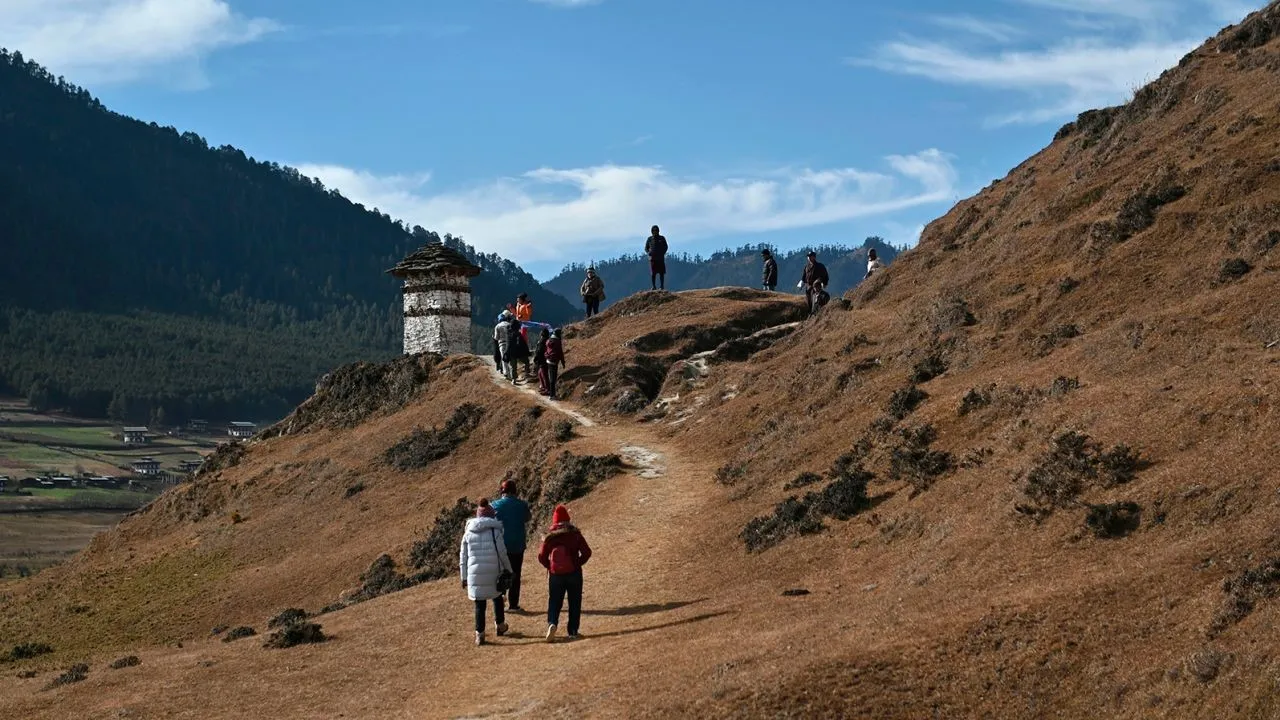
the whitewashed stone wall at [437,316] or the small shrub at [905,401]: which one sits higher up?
the whitewashed stone wall at [437,316]

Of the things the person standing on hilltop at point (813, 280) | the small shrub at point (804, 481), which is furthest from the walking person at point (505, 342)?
the small shrub at point (804, 481)

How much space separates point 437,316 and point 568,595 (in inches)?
1573

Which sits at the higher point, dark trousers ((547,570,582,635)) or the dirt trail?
dark trousers ((547,570,582,635))

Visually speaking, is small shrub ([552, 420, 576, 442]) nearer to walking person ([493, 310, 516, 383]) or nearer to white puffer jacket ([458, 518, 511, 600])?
walking person ([493, 310, 516, 383])

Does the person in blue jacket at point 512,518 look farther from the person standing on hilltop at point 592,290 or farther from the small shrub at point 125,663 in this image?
the person standing on hilltop at point 592,290

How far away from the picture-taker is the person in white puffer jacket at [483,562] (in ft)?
69.0

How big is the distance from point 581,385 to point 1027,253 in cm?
1699

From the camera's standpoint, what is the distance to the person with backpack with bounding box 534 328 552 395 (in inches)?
1864

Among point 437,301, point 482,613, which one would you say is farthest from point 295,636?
point 437,301

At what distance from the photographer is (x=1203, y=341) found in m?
25.7

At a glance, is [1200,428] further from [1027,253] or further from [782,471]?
[1027,253]

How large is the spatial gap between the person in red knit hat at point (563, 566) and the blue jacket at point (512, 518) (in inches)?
73.0

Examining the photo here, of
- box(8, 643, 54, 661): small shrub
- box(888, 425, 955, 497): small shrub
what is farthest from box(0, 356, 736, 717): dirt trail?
box(8, 643, 54, 661): small shrub

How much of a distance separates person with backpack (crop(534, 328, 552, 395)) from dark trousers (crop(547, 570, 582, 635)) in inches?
1039
